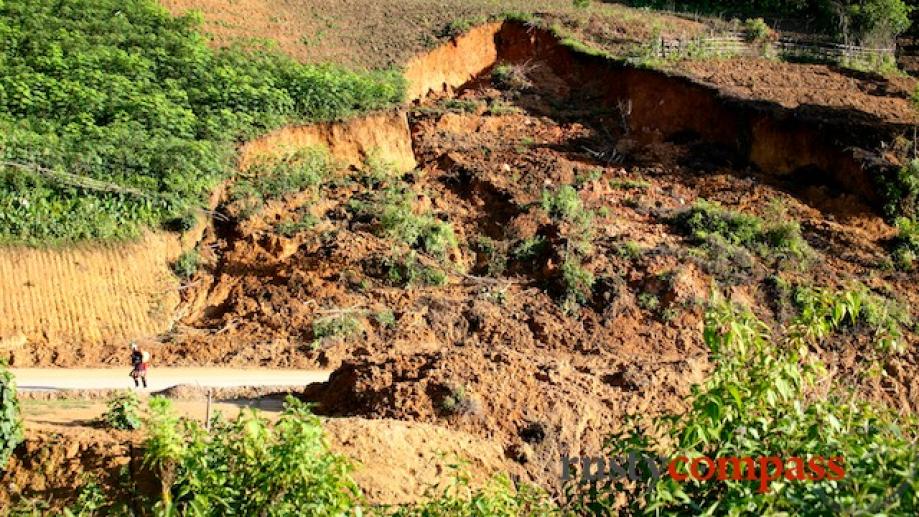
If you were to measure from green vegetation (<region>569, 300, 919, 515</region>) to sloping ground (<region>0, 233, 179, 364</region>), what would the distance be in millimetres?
13234

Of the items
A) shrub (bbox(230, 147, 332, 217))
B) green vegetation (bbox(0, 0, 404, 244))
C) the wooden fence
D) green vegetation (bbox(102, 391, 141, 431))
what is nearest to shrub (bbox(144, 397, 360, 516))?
green vegetation (bbox(102, 391, 141, 431))

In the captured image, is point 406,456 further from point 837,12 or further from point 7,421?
point 837,12

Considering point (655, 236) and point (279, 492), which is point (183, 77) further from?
point (279, 492)

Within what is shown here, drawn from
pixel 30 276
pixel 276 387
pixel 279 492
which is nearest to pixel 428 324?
pixel 276 387

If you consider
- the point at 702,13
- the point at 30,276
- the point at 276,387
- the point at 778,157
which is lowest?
the point at 276,387

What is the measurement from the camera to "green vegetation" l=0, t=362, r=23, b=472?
9.33 meters

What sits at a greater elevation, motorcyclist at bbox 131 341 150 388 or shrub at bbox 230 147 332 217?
shrub at bbox 230 147 332 217

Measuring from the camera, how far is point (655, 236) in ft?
65.5

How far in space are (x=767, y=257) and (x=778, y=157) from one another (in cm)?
477

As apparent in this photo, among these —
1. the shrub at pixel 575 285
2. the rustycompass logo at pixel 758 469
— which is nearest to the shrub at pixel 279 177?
the shrub at pixel 575 285

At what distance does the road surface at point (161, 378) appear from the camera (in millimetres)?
14266

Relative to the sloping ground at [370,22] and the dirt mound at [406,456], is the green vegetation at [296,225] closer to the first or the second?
the sloping ground at [370,22]

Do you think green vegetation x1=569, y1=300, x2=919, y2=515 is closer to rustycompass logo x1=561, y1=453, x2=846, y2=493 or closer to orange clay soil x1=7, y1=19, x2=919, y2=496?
rustycompass logo x1=561, y1=453, x2=846, y2=493

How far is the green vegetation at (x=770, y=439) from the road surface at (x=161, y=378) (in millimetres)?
10374
